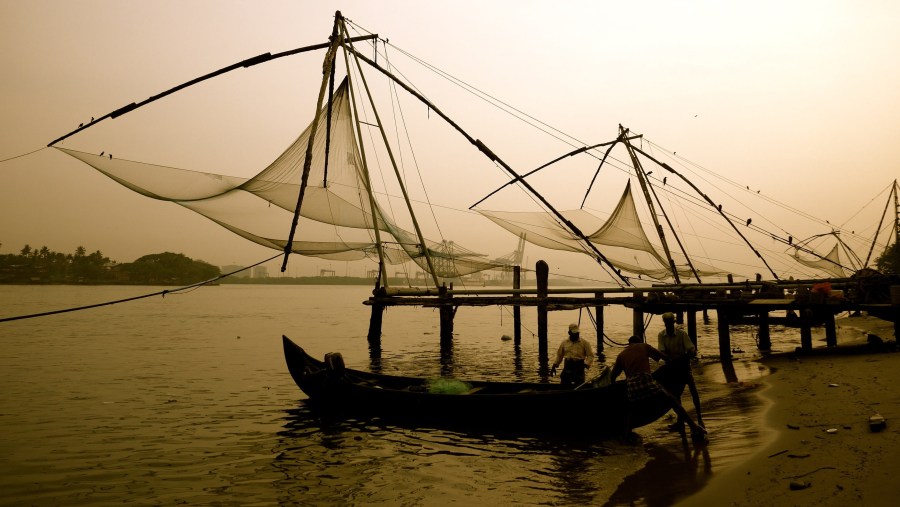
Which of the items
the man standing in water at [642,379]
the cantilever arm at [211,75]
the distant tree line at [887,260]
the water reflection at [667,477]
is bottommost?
the water reflection at [667,477]

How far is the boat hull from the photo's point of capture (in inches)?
362

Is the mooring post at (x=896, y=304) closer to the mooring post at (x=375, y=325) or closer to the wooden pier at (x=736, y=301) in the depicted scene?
the wooden pier at (x=736, y=301)

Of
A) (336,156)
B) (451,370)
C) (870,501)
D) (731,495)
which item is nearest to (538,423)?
(731,495)

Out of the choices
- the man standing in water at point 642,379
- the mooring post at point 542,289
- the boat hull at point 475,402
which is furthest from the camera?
the mooring post at point 542,289

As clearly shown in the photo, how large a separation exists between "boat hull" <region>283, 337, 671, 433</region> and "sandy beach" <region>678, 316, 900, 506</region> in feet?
6.32

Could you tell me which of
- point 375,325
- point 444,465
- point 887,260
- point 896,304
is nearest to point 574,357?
point 444,465

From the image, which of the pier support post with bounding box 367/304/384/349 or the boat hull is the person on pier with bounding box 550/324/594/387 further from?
the pier support post with bounding box 367/304/384/349

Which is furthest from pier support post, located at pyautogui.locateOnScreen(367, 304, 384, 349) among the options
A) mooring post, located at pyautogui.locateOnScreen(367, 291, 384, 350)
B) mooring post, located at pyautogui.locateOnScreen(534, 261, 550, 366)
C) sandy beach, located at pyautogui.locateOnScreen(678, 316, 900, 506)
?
sandy beach, located at pyautogui.locateOnScreen(678, 316, 900, 506)

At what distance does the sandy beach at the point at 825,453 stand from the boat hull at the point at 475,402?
1925mm

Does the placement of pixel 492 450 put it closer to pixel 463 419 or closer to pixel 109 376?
pixel 463 419

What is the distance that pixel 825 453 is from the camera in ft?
21.5

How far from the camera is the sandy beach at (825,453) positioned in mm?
5520

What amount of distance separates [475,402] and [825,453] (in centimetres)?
521

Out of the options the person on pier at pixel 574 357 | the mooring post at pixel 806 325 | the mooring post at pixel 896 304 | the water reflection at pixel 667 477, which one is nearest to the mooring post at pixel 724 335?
the mooring post at pixel 806 325
